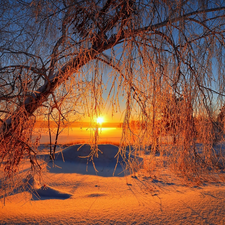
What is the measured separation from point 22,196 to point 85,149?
14.8 feet

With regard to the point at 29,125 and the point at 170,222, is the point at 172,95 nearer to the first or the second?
the point at 170,222

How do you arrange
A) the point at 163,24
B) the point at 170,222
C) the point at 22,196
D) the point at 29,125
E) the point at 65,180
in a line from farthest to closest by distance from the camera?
the point at 65,180 → the point at 22,196 → the point at 29,125 → the point at 163,24 → the point at 170,222

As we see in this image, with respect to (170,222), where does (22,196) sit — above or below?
below

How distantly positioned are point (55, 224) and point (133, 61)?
1.49 metres

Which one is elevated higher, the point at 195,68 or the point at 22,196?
the point at 195,68

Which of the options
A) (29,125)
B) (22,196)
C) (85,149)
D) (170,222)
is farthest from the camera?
(85,149)

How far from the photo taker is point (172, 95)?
1.86 meters

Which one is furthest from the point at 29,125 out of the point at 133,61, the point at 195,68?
the point at 195,68

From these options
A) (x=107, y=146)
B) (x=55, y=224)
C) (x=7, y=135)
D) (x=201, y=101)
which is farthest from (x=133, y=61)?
(x=107, y=146)

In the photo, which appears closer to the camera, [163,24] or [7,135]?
[163,24]

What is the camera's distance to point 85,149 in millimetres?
6871

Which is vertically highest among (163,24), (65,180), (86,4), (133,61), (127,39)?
(86,4)

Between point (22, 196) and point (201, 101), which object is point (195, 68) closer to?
point (201, 101)

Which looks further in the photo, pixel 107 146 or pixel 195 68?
pixel 107 146
